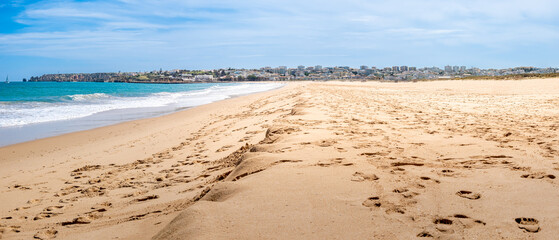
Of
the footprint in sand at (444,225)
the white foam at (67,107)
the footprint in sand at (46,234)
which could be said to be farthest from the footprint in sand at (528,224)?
the white foam at (67,107)

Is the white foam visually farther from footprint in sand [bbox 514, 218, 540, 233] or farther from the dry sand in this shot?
footprint in sand [bbox 514, 218, 540, 233]

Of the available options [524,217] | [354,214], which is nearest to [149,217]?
[354,214]

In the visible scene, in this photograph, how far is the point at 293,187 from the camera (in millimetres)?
3055

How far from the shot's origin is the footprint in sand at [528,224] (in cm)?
216

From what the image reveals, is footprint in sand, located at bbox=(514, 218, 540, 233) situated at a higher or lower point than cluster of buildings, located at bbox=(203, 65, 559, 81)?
lower

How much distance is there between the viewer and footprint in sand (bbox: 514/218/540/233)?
2.16 m

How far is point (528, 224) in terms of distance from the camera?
2.23 m

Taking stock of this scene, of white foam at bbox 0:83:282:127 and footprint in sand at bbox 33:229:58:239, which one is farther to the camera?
white foam at bbox 0:83:282:127

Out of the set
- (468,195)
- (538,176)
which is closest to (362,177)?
(468,195)

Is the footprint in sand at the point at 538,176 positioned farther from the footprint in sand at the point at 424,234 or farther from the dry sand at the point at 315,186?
the footprint in sand at the point at 424,234

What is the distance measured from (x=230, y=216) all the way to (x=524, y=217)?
6.29ft

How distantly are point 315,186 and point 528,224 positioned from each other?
4.85 ft

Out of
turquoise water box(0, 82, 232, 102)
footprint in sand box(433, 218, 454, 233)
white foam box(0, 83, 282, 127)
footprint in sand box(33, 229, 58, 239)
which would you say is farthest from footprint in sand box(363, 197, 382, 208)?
turquoise water box(0, 82, 232, 102)

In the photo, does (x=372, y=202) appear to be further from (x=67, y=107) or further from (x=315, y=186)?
(x=67, y=107)
